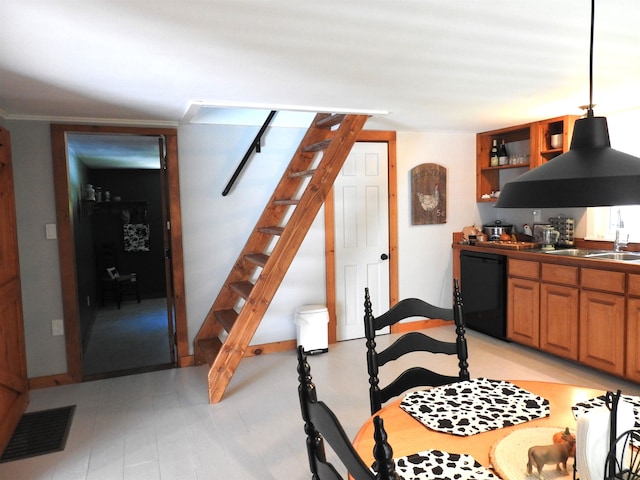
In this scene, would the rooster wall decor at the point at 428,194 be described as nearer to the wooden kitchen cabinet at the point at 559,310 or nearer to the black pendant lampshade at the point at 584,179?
the wooden kitchen cabinet at the point at 559,310

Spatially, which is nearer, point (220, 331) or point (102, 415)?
point (102, 415)

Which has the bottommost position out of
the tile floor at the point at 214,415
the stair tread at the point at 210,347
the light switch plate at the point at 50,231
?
the tile floor at the point at 214,415

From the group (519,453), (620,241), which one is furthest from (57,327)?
(620,241)

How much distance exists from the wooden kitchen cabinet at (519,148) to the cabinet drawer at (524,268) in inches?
37.9

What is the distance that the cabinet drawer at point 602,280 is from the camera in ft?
10.9

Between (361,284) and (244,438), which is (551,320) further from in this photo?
(244,438)

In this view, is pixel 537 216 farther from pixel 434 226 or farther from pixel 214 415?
pixel 214 415

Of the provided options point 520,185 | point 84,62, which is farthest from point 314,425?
point 84,62

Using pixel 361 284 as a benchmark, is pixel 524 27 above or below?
above

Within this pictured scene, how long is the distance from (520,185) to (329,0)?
95cm

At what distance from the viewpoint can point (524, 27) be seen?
193 cm

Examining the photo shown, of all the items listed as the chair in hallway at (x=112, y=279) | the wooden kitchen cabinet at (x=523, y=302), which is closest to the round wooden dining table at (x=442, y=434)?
the wooden kitchen cabinet at (x=523, y=302)

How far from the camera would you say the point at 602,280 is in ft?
11.3

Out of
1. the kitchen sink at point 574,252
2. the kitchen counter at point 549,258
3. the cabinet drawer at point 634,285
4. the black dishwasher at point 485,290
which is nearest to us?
the cabinet drawer at point 634,285
